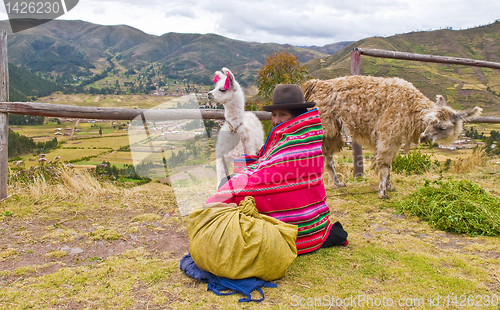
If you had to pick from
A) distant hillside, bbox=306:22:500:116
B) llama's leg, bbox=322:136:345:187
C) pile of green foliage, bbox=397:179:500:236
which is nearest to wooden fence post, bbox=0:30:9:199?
llama's leg, bbox=322:136:345:187

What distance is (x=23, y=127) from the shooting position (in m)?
5.83

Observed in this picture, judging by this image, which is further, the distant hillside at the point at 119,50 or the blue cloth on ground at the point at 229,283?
the distant hillside at the point at 119,50

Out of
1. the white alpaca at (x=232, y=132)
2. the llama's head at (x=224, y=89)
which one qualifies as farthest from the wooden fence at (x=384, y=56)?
the llama's head at (x=224, y=89)

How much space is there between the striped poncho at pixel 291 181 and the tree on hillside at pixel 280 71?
4345 mm

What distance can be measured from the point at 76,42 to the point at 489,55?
4324 cm

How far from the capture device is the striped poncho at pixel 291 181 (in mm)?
2664

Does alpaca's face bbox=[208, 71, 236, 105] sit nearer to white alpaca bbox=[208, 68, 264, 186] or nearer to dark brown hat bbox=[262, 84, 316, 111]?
white alpaca bbox=[208, 68, 264, 186]

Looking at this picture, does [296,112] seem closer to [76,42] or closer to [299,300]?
[299,300]

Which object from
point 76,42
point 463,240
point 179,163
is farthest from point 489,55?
point 76,42

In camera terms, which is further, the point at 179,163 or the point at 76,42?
the point at 76,42

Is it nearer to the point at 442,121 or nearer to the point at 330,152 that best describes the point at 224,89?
the point at 330,152

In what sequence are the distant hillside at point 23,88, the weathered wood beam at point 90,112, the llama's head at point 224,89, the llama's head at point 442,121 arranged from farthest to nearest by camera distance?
the distant hillside at point 23,88 < the weathered wood beam at point 90,112 < the llama's head at point 442,121 < the llama's head at point 224,89

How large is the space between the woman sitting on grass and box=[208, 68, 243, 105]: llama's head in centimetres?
94

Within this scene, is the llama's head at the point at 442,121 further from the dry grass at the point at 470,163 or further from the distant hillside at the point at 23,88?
the distant hillside at the point at 23,88
